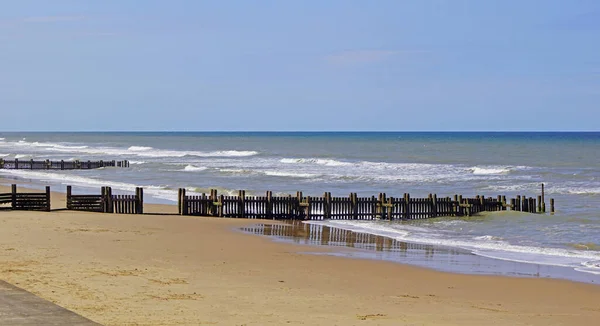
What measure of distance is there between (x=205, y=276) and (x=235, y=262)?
8.23 feet

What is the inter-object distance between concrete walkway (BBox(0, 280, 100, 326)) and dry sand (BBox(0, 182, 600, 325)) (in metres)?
0.69

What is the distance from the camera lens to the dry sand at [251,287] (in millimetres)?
12344

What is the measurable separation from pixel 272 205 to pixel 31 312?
20.1 m

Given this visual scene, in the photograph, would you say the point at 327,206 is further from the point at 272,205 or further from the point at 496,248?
the point at 496,248

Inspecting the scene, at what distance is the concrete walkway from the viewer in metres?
9.70

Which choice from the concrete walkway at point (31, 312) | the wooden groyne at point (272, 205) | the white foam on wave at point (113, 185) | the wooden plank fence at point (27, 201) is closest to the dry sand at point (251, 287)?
the concrete walkway at point (31, 312)

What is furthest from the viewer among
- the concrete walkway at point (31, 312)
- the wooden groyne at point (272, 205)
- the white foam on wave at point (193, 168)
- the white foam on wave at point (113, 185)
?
the white foam on wave at point (193, 168)

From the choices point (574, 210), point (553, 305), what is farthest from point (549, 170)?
point (553, 305)

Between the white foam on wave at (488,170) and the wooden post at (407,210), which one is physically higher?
the white foam on wave at (488,170)

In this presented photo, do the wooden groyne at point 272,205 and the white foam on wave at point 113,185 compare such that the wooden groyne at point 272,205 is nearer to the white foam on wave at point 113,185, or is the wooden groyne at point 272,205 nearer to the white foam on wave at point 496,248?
the white foam on wave at point 496,248

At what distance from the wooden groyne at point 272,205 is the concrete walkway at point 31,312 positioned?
17345 mm

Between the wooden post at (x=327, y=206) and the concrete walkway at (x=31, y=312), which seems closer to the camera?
the concrete walkway at (x=31, y=312)

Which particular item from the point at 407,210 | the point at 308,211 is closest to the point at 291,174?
the point at 407,210

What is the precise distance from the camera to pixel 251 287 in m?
14.7
